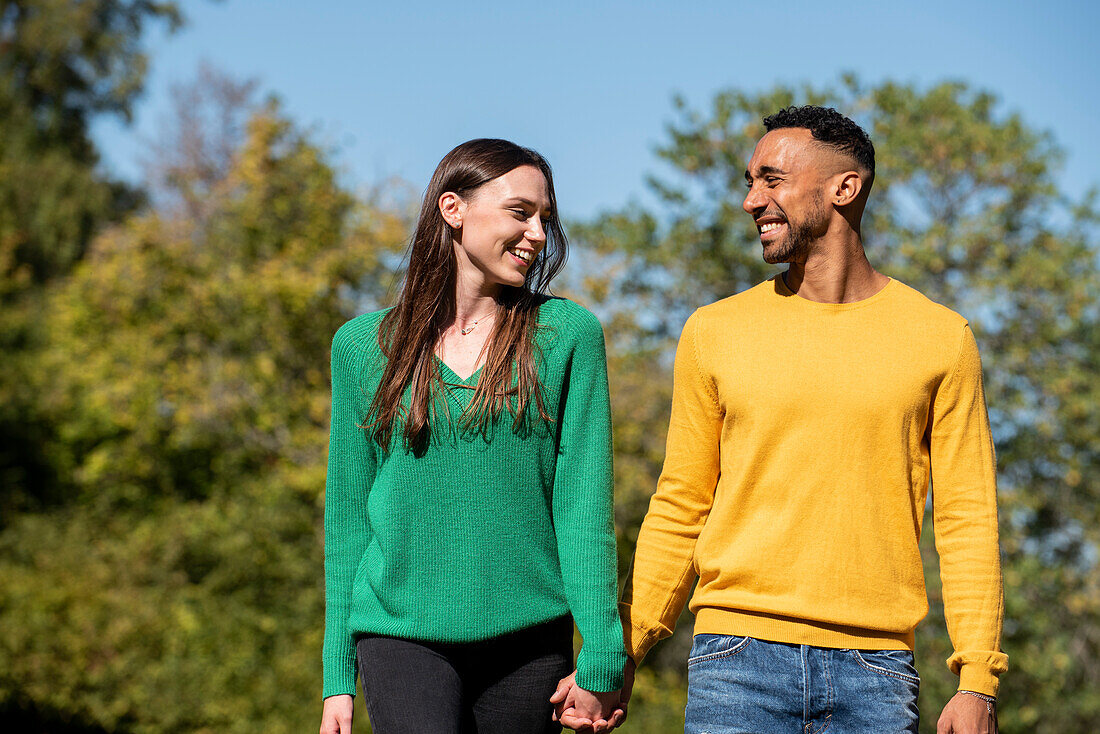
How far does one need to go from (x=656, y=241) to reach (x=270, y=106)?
4986 mm

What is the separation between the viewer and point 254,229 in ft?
39.4

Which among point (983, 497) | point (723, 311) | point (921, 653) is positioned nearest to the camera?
point (983, 497)

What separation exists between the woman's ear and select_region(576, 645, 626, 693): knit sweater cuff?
1.03m

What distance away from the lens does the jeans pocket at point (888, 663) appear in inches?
88.4

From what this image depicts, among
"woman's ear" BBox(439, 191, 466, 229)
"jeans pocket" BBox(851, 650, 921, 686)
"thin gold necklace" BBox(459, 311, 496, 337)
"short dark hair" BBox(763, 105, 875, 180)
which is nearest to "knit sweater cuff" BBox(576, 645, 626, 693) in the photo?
"jeans pocket" BBox(851, 650, 921, 686)

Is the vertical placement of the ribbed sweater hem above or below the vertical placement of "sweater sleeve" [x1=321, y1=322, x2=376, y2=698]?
→ below

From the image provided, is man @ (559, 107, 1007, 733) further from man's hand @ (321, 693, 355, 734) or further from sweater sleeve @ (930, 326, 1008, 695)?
man's hand @ (321, 693, 355, 734)

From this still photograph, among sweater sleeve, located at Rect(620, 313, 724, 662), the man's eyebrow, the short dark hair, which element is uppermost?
the short dark hair

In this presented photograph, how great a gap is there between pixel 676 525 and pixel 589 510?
0.24m

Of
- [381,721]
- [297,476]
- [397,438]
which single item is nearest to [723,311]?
[397,438]

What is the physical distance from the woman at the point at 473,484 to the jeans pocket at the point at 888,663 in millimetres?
514

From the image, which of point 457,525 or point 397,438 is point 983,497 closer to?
point 457,525

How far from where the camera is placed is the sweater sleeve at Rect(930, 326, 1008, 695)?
2229mm

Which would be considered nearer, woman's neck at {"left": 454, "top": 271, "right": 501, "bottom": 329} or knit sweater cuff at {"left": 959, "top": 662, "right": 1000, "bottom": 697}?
knit sweater cuff at {"left": 959, "top": 662, "right": 1000, "bottom": 697}
